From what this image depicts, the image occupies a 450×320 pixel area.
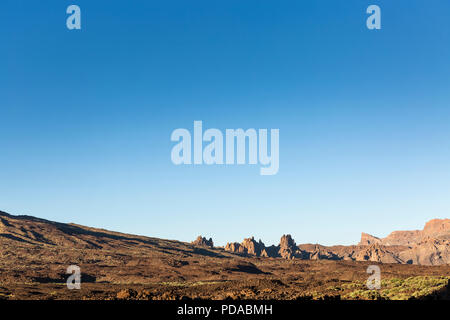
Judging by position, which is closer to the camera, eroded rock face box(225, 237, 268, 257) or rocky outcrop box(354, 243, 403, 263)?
rocky outcrop box(354, 243, 403, 263)

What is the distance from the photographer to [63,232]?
419ft

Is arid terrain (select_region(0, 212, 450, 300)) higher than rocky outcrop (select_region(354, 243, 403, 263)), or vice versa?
arid terrain (select_region(0, 212, 450, 300))

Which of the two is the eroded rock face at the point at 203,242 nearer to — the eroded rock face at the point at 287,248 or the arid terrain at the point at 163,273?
the arid terrain at the point at 163,273

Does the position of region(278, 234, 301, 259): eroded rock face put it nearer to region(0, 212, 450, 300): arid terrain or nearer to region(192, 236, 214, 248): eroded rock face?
region(0, 212, 450, 300): arid terrain

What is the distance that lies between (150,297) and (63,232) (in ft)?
316

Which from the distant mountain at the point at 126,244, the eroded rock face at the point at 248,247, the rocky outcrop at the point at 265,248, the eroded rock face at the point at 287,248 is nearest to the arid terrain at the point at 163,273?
the distant mountain at the point at 126,244


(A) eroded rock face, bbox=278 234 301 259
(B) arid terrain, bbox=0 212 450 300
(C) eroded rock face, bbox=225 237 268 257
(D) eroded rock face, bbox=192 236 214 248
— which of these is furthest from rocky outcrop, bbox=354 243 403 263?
(D) eroded rock face, bbox=192 236 214 248

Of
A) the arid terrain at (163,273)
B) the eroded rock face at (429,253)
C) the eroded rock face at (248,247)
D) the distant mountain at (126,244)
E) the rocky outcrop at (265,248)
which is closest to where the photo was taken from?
the arid terrain at (163,273)

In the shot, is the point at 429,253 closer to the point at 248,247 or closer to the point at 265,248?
the point at 265,248

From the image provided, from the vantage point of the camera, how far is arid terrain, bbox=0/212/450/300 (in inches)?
1736

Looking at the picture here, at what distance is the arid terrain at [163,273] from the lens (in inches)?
1736

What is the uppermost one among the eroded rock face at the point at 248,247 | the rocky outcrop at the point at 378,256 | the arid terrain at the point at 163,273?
the arid terrain at the point at 163,273
